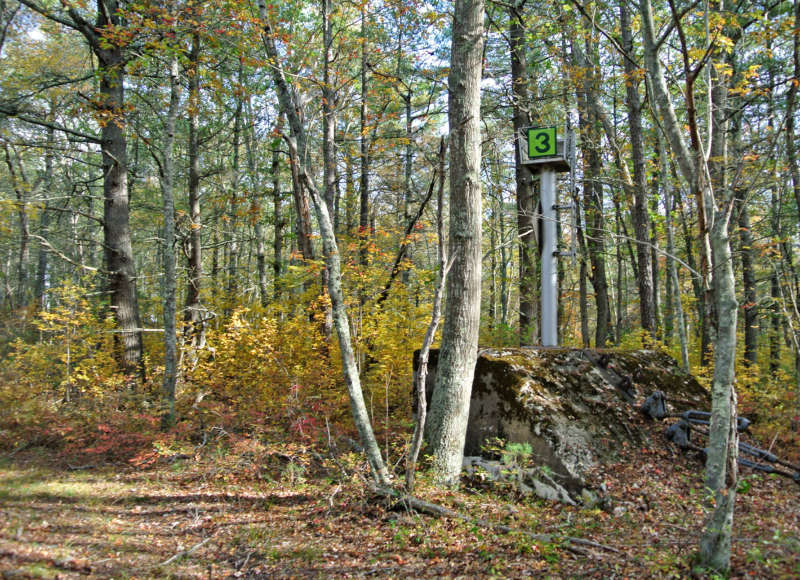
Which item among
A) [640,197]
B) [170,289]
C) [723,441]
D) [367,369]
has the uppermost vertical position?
[640,197]

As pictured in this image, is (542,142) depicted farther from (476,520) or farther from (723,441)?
(476,520)

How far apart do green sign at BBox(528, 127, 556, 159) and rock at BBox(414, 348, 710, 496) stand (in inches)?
114

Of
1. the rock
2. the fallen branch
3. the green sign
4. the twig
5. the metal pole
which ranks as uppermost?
the green sign

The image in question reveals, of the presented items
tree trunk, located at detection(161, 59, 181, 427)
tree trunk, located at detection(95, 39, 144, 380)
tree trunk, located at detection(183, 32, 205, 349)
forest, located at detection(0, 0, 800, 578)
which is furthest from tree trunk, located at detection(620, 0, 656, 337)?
tree trunk, located at detection(95, 39, 144, 380)

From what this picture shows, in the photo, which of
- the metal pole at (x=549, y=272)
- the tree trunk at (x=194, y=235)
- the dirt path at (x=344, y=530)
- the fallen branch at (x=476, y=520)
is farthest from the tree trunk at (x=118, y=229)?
the metal pole at (x=549, y=272)

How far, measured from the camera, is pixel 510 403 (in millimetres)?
5461

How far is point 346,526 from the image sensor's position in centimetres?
462

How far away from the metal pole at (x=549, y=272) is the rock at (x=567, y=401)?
656 mm

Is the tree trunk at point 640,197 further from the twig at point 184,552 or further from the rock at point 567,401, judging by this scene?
the twig at point 184,552

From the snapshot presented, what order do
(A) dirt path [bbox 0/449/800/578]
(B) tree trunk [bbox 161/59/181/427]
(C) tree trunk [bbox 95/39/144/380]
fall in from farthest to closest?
(C) tree trunk [bbox 95/39/144/380] < (B) tree trunk [bbox 161/59/181/427] < (A) dirt path [bbox 0/449/800/578]

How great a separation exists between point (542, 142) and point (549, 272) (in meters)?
1.93

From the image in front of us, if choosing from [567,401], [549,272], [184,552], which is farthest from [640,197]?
[184,552]

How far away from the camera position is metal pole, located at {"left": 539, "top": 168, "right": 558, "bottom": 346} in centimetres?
697

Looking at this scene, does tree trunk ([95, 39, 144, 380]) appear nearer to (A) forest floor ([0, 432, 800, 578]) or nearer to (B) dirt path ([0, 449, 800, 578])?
(A) forest floor ([0, 432, 800, 578])
